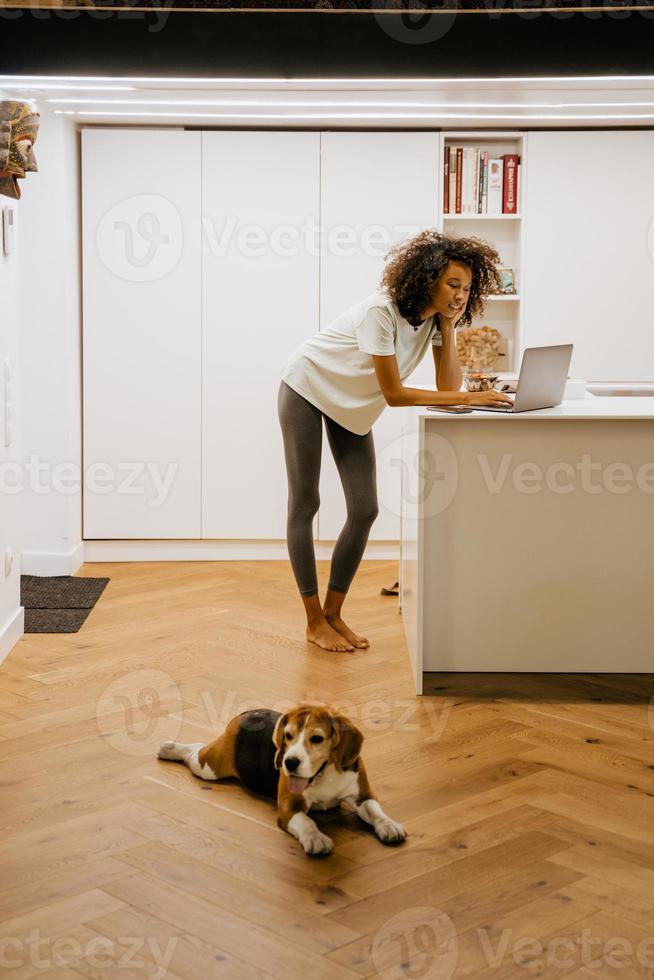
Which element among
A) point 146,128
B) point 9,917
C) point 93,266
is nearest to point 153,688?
point 9,917

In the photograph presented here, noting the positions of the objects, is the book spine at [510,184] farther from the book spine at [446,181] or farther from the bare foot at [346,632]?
the bare foot at [346,632]

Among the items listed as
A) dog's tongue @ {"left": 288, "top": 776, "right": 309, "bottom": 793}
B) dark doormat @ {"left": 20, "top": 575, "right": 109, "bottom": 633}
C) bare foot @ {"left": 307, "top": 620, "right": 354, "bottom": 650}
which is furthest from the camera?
dark doormat @ {"left": 20, "top": 575, "right": 109, "bottom": 633}

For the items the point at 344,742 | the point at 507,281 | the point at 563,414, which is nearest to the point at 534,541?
the point at 563,414

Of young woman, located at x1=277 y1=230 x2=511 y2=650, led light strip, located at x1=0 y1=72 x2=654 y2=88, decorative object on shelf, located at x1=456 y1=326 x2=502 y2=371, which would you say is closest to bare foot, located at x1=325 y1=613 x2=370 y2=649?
young woman, located at x1=277 y1=230 x2=511 y2=650

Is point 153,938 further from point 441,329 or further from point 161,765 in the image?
point 441,329

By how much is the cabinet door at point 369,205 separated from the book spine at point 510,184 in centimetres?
33

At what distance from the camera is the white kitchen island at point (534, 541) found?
10.8 feet

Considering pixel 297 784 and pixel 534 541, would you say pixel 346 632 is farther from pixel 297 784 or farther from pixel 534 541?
pixel 297 784

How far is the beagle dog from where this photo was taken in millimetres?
2324

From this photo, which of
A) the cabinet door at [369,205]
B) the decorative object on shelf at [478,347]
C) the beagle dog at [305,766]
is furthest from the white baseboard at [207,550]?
the beagle dog at [305,766]

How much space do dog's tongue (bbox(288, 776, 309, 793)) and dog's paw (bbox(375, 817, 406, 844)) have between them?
181 mm

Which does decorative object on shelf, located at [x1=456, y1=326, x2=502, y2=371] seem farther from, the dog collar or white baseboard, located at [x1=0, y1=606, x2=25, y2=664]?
the dog collar

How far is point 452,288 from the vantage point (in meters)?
3.37

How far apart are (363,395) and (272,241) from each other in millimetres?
1654
